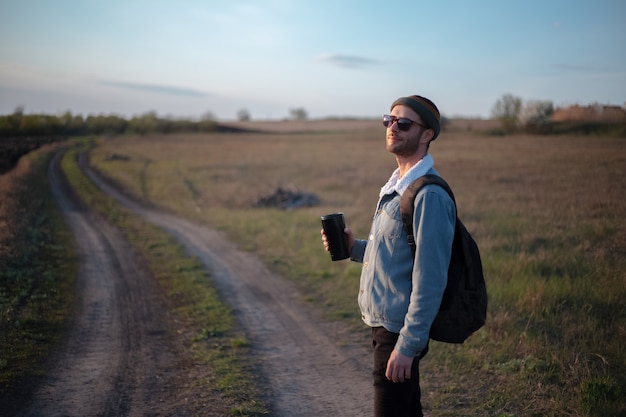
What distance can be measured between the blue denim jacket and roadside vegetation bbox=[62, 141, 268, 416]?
7.46 feet

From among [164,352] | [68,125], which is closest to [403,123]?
[164,352]

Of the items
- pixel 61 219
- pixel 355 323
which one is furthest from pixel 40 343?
pixel 61 219

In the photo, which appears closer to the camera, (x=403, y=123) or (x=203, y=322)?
(x=403, y=123)

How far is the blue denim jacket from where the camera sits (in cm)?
238

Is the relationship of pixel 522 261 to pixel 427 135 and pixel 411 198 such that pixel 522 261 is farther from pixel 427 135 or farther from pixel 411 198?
pixel 411 198

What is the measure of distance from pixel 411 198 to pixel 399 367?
831mm

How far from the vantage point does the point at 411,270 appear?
2584mm

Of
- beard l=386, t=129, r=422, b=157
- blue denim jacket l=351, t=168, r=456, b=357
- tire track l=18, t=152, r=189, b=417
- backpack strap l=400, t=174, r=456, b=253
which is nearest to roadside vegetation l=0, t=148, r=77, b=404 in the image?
tire track l=18, t=152, r=189, b=417

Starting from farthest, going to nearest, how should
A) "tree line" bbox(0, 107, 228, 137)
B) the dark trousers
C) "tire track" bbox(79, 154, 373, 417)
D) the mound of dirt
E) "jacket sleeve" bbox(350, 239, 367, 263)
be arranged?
the mound of dirt
"tree line" bbox(0, 107, 228, 137)
"tire track" bbox(79, 154, 373, 417)
"jacket sleeve" bbox(350, 239, 367, 263)
the dark trousers

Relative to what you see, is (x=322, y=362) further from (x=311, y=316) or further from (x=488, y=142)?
(x=488, y=142)

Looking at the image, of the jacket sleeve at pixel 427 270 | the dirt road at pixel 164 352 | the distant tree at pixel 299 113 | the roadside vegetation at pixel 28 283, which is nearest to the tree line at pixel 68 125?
the roadside vegetation at pixel 28 283

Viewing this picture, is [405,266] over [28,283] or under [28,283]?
over

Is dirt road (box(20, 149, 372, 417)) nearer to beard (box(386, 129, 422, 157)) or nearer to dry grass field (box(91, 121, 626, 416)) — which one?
dry grass field (box(91, 121, 626, 416))

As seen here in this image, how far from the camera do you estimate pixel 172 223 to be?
14.7 metres
